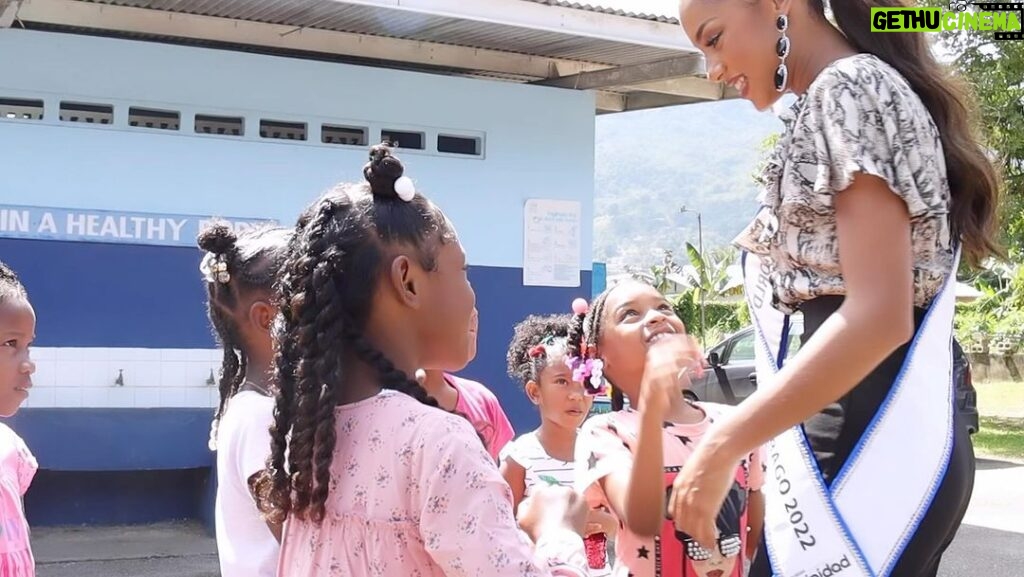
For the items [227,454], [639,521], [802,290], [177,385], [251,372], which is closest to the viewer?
[802,290]

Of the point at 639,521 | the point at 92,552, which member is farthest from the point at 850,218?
the point at 92,552

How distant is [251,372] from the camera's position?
2.68 m

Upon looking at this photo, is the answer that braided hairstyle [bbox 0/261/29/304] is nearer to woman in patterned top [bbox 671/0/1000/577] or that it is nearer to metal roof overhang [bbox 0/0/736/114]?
woman in patterned top [bbox 671/0/1000/577]

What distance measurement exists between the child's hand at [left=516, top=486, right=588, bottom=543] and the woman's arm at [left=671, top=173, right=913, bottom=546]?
0.18 meters

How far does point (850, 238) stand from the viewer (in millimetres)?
1571

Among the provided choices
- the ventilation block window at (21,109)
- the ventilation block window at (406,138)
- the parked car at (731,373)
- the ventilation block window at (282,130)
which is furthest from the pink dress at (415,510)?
the parked car at (731,373)

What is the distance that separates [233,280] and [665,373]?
139 centimetres

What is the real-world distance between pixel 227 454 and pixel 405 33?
241 inches

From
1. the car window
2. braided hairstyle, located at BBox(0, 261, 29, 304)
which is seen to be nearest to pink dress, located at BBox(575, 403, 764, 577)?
braided hairstyle, located at BBox(0, 261, 29, 304)

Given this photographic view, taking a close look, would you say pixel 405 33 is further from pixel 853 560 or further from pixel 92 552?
pixel 853 560

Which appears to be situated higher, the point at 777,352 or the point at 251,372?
the point at 777,352

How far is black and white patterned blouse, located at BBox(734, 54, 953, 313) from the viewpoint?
1.60m

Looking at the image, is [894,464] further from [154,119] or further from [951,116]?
[154,119]

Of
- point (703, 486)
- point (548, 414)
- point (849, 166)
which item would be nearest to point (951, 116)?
point (849, 166)
